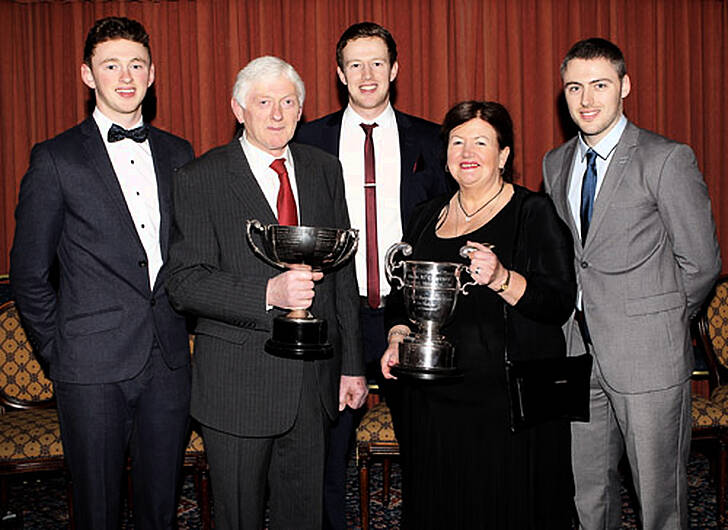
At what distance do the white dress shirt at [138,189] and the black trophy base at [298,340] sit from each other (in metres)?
0.61

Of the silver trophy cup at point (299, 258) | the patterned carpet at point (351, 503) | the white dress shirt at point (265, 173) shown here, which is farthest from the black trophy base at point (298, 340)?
the patterned carpet at point (351, 503)

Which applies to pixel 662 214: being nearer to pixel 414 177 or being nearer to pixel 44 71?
pixel 414 177

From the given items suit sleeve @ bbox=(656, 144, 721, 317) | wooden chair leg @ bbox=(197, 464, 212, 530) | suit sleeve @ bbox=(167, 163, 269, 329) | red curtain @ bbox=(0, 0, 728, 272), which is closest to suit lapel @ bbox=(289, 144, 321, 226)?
suit sleeve @ bbox=(167, 163, 269, 329)

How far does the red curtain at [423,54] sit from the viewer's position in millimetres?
5227

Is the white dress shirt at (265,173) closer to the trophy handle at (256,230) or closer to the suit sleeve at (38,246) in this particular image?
the trophy handle at (256,230)

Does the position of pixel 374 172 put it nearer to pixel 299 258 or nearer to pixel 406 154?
pixel 406 154

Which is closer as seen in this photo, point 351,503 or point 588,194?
point 588,194

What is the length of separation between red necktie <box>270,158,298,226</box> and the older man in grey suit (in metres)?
1.18

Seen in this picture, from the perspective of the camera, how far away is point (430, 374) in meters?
2.47

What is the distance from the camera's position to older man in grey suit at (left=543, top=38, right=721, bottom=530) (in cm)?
Answer: 283

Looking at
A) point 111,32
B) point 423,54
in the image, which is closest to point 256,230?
point 111,32

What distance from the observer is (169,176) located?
2830 mm

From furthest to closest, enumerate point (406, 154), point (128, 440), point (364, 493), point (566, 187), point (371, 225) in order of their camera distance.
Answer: point (364, 493) < point (406, 154) < point (371, 225) < point (566, 187) < point (128, 440)

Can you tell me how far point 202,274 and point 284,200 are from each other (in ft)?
1.26
